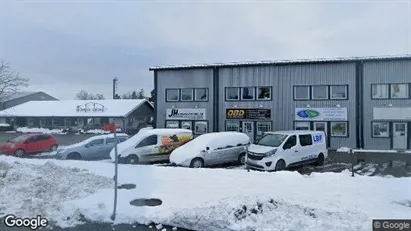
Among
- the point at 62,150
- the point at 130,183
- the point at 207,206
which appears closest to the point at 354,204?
the point at 207,206

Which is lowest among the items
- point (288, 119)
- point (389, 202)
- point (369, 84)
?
point (389, 202)

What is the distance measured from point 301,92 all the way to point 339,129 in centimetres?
383

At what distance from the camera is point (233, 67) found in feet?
92.1

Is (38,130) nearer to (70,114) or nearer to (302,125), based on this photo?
(70,114)

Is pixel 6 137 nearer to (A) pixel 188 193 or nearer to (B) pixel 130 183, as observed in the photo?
(B) pixel 130 183

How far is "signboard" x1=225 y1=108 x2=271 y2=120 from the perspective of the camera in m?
27.0

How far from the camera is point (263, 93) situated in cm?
2727

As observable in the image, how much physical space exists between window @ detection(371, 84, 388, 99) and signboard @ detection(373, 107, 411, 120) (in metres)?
0.84

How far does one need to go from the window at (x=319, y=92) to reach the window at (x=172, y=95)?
10772 millimetres

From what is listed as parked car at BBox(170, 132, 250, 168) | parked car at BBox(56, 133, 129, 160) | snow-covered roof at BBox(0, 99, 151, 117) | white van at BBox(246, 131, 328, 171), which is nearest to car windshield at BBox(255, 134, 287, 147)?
white van at BBox(246, 131, 328, 171)

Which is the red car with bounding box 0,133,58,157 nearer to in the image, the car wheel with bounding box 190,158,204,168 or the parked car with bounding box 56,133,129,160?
the parked car with bounding box 56,133,129,160

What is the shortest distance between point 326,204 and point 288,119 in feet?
65.6

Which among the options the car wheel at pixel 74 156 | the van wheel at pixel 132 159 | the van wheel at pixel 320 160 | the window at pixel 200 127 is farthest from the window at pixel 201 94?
the van wheel at pixel 320 160

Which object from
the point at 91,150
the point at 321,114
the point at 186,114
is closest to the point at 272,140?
the point at 91,150
